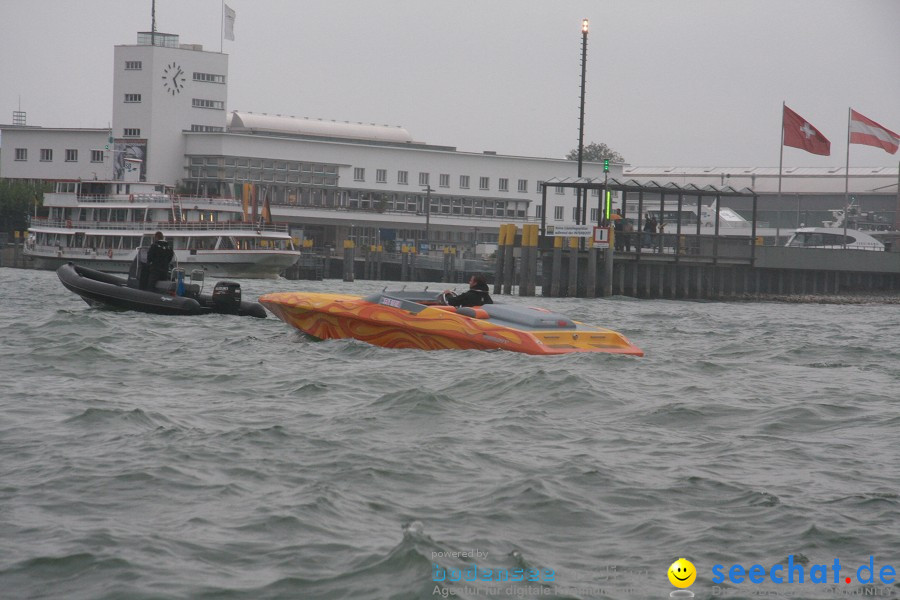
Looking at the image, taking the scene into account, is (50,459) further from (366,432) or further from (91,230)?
(91,230)

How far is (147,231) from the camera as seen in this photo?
184 ft

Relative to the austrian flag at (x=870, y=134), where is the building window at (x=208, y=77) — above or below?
above

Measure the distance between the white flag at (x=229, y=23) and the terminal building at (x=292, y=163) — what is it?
137 inches

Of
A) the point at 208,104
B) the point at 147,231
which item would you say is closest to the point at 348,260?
the point at 147,231

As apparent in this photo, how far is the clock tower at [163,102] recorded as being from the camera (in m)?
72.1

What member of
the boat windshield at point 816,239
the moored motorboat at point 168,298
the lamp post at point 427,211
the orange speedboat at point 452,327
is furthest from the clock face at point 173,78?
the orange speedboat at point 452,327

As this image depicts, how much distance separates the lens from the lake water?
5977 millimetres

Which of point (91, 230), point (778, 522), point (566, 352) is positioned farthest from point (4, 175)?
point (778, 522)

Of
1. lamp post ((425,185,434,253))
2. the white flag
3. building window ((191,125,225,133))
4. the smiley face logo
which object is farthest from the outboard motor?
the white flag

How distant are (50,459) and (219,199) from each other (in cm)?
5029

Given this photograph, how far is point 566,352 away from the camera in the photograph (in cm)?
1512

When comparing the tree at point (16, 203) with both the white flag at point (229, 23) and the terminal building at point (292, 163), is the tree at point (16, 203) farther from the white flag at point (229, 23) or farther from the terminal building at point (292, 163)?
the white flag at point (229, 23)

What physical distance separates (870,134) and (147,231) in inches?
1335

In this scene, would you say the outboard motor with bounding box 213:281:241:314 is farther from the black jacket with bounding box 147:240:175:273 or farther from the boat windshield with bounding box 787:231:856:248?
the boat windshield with bounding box 787:231:856:248
